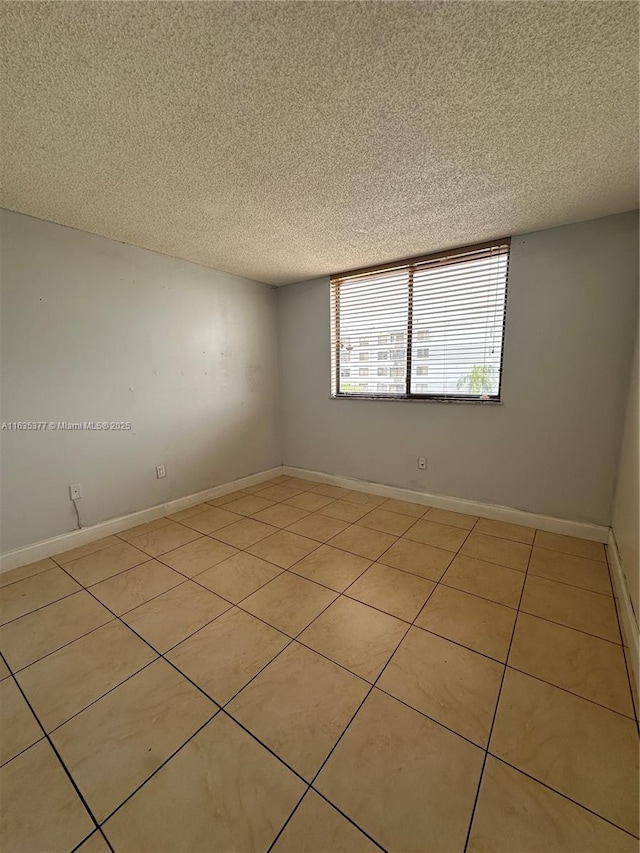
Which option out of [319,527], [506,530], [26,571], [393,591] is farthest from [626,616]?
[26,571]

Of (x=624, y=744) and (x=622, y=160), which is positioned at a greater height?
(x=622, y=160)

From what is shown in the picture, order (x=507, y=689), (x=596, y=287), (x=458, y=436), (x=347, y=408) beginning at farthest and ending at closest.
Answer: (x=347, y=408) → (x=458, y=436) → (x=596, y=287) → (x=507, y=689)

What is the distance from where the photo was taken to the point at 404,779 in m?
0.99

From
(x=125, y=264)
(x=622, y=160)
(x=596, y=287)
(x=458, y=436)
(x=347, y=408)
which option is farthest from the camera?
(x=347, y=408)

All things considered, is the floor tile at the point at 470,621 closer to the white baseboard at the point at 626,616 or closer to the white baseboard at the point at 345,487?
the white baseboard at the point at 626,616

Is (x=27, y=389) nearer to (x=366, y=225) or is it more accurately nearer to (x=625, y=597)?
(x=366, y=225)

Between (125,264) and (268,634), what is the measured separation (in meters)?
2.79

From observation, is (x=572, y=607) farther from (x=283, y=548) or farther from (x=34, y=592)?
(x=34, y=592)

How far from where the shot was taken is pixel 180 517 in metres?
2.91

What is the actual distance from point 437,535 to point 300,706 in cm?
161

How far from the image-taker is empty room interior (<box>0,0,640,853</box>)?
955 millimetres

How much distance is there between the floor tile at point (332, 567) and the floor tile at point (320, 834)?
0.98 metres

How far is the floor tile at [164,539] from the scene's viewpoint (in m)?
2.36

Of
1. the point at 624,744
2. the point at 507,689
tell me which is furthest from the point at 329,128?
the point at 624,744
